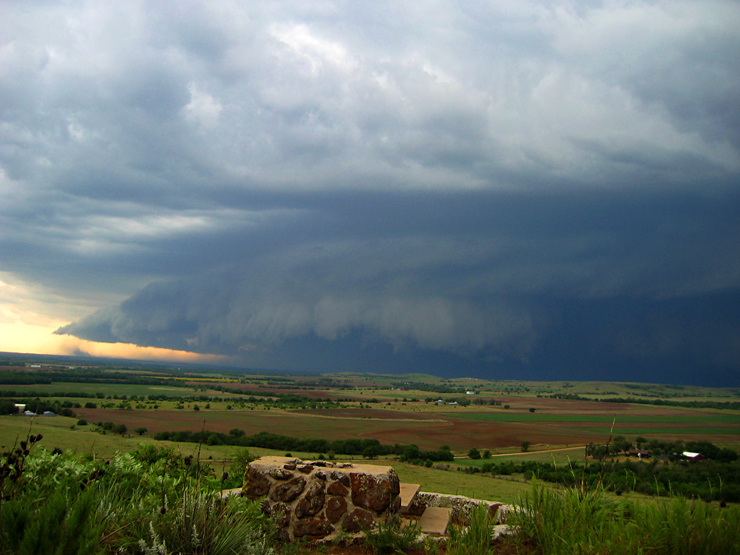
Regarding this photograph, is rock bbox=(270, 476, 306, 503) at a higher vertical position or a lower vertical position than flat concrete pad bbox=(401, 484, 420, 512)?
higher

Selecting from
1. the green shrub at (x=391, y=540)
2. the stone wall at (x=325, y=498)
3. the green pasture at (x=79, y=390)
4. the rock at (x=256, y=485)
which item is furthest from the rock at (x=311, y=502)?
the green pasture at (x=79, y=390)

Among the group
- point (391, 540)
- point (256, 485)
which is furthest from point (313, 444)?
point (391, 540)

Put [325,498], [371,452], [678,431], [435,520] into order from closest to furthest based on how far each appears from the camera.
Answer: [325,498], [435,520], [371,452], [678,431]

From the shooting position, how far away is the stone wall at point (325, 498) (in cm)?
1055

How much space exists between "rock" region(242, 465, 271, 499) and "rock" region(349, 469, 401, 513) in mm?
1933

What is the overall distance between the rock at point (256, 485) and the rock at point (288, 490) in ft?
0.78

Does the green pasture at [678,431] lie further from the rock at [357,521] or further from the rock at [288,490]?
the rock at [288,490]

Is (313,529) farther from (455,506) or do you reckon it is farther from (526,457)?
(526,457)

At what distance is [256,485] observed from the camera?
11227 millimetres

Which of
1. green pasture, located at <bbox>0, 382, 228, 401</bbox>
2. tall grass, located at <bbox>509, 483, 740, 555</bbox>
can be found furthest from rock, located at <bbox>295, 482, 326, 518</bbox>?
green pasture, located at <bbox>0, 382, 228, 401</bbox>

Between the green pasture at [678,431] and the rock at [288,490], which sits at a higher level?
the rock at [288,490]

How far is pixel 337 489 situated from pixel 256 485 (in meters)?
1.88

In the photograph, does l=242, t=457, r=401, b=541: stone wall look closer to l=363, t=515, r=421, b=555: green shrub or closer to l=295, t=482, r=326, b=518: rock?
l=295, t=482, r=326, b=518: rock

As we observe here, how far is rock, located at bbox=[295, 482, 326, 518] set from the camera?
10.7m
